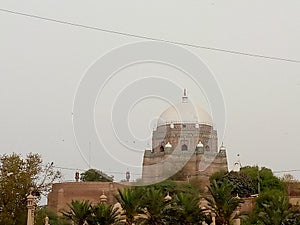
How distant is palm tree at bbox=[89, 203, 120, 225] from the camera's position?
77.6ft

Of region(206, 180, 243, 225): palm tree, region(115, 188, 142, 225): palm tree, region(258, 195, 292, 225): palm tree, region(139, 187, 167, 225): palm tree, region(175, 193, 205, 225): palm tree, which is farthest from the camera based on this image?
region(206, 180, 243, 225): palm tree

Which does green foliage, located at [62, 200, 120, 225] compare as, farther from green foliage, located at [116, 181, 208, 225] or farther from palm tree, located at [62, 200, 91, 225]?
green foliage, located at [116, 181, 208, 225]

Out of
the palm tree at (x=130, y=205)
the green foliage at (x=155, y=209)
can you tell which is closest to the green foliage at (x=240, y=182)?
the green foliage at (x=155, y=209)

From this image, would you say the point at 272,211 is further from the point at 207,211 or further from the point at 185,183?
the point at 185,183

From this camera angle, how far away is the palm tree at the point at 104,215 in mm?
23641

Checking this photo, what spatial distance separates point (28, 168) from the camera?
98.2 feet

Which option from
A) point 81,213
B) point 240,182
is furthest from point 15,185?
point 240,182

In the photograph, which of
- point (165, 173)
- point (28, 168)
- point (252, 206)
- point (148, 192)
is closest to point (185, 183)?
point (165, 173)

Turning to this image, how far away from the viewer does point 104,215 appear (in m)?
23.6

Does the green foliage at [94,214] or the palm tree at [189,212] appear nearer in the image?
the green foliage at [94,214]

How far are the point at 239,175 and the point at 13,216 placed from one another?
74.1 ft

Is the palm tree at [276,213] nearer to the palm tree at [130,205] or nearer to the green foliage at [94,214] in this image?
the palm tree at [130,205]

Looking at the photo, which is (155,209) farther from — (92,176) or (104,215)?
(92,176)

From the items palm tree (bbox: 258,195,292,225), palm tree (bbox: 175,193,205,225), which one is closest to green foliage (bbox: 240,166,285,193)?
palm tree (bbox: 258,195,292,225)
